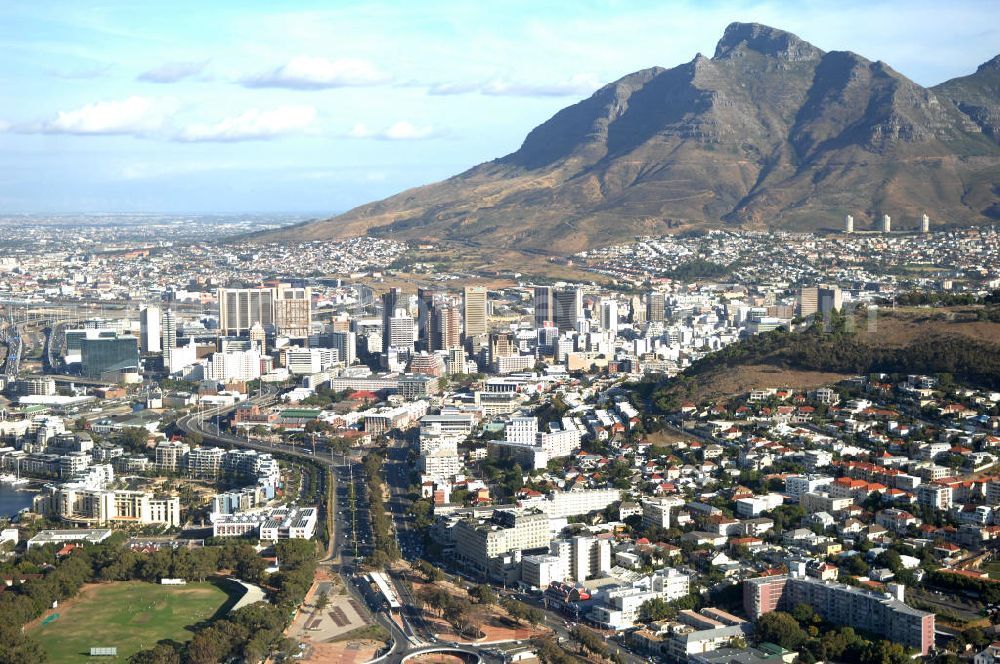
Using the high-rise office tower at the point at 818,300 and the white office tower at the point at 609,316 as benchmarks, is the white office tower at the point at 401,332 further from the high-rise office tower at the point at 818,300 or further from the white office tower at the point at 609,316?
the high-rise office tower at the point at 818,300

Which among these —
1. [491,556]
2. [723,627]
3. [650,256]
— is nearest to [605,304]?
[650,256]

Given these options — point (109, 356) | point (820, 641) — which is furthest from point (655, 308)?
point (820, 641)

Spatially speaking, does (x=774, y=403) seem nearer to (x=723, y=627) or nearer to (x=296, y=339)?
(x=723, y=627)

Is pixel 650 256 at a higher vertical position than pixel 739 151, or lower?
lower

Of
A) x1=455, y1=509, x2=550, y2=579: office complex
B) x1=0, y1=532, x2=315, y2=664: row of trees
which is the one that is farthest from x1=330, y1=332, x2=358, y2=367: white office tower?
x1=455, y1=509, x2=550, y2=579: office complex

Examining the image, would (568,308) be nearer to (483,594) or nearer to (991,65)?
(483,594)

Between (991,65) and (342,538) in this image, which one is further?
(991,65)

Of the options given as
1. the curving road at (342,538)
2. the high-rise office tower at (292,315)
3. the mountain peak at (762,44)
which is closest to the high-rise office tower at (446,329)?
the high-rise office tower at (292,315)
